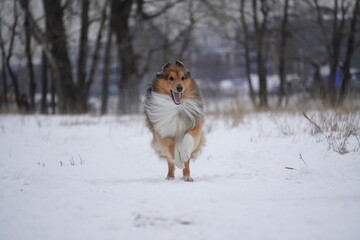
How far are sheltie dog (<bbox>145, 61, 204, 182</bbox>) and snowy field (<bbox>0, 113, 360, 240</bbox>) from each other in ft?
1.39

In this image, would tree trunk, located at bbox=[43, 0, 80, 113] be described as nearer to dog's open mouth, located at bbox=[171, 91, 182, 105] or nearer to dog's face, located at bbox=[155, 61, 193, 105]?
dog's face, located at bbox=[155, 61, 193, 105]

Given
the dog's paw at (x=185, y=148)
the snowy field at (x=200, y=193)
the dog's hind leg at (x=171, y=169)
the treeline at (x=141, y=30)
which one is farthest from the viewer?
the treeline at (x=141, y=30)

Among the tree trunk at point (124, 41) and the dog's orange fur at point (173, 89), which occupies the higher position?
the tree trunk at point (124, 41)

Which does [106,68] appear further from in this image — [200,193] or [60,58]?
[200,193]

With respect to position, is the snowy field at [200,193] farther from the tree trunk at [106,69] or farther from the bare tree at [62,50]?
the tree trunk at [106,69]

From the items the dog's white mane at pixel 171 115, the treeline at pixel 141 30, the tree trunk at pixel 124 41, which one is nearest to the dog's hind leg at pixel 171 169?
the dog's white mane at pixel 171 115

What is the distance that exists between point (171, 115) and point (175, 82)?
0.46 m

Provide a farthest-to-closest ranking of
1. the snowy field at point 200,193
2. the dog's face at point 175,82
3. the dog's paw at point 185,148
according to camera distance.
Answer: the dog's face at point 175,82 < the dog's paw at point 185,148 < the snowy field at point 200,193

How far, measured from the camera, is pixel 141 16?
19.5 m

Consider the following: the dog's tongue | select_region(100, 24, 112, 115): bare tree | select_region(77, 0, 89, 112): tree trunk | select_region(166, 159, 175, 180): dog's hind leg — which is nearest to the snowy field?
select_region(166, 159, 175, 180): dog's hind leg

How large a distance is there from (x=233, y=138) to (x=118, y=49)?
41.3 ft

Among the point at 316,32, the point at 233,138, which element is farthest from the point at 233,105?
the point at 316,32

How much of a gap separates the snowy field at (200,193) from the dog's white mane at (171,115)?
2.34ft

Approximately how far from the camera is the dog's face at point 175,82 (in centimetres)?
521
